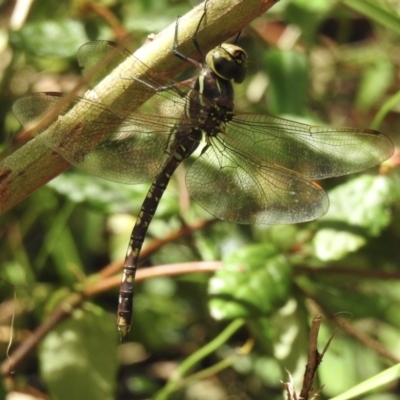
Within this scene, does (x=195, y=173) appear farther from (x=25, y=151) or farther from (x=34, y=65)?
(x=34, y=65)

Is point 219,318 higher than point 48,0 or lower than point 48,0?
lower

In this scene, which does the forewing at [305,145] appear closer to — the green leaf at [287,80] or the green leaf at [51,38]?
the green leaf at [287,80]

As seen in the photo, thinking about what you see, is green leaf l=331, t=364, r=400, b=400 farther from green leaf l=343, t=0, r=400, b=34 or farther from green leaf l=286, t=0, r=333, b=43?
green leaf l=286, t=0, r=333, b=43

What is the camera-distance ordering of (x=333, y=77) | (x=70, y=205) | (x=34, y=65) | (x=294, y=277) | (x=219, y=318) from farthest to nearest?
(x=333, y=77)
(x=34, y=65)
(x=70, y=205)
(x=294, y=277)
(x=219, y=318)

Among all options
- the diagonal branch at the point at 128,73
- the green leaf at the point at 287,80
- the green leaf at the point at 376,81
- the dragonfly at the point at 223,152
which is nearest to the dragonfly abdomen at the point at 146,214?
the dragonfly at the point at 223,152

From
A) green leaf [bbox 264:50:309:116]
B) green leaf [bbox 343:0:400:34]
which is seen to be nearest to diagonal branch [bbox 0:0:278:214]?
green leaf [bbox 343:0:400:34]

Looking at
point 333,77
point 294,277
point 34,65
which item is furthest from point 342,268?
point 34,65

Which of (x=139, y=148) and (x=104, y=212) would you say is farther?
(x=104, y=212)

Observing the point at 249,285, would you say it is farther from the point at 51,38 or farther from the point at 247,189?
the point at 51,38

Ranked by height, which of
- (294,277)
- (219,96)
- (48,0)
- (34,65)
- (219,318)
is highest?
(48,0)
